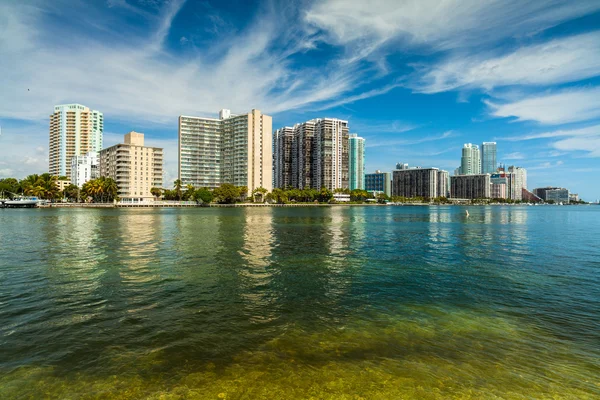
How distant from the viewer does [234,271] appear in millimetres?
24766

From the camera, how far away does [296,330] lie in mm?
13414

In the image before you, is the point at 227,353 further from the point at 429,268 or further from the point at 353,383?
the point at 429,268

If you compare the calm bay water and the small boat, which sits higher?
the small boat

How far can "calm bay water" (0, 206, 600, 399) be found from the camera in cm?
948

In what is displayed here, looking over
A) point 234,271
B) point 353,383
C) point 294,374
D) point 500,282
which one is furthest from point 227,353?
point 500,282

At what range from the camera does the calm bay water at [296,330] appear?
9.48 metres

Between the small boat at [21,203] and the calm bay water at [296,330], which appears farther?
the small boat at [21,203]

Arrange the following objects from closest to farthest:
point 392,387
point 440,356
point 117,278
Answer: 1. point 392,387
2. point 440,356
3. point 117,278

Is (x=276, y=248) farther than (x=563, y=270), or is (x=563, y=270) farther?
(x=276, y=248)

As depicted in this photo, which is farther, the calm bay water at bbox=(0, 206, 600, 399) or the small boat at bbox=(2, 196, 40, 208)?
the small boat at bbox=(2, 196, 40, 208)

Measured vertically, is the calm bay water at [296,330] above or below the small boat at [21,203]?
A: below

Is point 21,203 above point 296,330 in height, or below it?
above

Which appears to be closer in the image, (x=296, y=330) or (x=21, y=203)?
(x=296, y=330)

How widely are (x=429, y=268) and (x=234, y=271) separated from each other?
51.4ft
